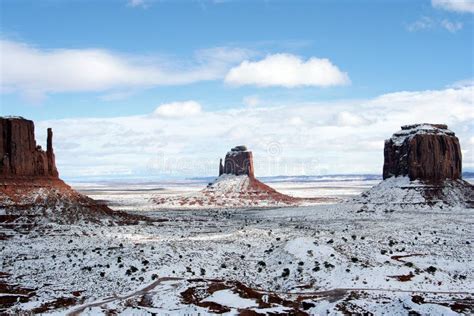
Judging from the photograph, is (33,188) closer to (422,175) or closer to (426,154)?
(422,175)

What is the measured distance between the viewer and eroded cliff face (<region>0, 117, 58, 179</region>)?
55250mm

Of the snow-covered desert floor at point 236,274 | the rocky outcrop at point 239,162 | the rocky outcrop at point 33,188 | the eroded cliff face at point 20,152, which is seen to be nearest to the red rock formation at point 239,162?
the rocky outcrop at point 239,162

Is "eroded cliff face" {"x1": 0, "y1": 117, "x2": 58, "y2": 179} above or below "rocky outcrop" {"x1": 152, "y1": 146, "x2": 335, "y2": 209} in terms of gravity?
above

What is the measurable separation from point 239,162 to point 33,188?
305 ft

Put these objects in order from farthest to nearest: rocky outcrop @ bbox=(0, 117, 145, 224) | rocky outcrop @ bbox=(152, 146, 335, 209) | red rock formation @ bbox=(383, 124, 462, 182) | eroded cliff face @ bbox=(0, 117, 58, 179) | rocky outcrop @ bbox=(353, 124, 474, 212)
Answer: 1. rocky outcrop @ bbox=(152, 146, 335, 209)
2. red rock formation @ bbox=(383, 124, 462, 182)
3. rocky outcrop @ bbox=(353, 124, 474, 212)
4. eroded cliff face @ bbox=(0, 117, 58, 179)
5. rocky outcrop @ bbox=(0, 117, 145, 224)

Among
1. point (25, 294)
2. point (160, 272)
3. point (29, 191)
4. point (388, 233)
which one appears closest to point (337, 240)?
point (388, 233)

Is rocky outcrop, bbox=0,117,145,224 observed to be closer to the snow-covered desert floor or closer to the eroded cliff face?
the eroded cliff face

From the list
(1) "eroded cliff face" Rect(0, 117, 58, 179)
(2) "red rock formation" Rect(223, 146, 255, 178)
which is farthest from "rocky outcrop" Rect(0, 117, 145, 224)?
(2) "red rock formation" Rect(223, 146, 255, 178)

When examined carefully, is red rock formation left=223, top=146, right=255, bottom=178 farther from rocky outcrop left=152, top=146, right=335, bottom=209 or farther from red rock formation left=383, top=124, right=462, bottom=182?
red rock formation left=383, top=124, right=462, bottom=182

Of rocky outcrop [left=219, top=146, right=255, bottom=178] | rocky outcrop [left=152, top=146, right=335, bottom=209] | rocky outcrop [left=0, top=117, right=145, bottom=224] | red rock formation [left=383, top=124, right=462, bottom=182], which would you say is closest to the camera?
rocky outcrop [left=0, top=117, right=145, bottom=224]

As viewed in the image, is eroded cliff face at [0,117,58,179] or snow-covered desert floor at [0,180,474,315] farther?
eroded cliff face at [0,117,58,179]

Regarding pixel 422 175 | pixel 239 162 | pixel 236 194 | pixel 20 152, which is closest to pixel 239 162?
pixel 239 162

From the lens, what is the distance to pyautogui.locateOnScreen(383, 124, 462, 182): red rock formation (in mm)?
86250

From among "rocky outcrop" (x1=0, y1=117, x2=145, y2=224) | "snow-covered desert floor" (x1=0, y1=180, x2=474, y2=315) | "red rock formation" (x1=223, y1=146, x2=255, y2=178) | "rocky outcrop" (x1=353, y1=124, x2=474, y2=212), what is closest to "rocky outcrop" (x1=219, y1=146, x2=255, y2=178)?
"red rock formation" (x1=223, y1=146, x2=255, y2=178)
